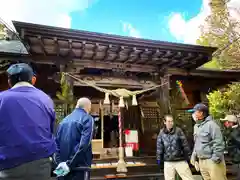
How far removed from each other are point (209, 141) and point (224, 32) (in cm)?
1357

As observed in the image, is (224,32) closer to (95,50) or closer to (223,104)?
(223,104)

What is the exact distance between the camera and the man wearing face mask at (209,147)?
4324 millimetres

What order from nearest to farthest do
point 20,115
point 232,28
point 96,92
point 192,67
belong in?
point 20,115
point 192,67
point 96,92
point 232,28

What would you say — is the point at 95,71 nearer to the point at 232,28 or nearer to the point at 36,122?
the point at 36,122

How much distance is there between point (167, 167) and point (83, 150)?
2841mm

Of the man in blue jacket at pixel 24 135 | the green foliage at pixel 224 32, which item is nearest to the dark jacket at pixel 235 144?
the man in blue jacket at pixel 24 135

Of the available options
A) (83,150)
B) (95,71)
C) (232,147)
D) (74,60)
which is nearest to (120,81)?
(95,71)

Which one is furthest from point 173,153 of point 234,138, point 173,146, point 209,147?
point 234,138

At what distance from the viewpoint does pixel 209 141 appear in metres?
4.50

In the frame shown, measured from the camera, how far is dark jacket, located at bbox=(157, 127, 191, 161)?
5141 millimetres

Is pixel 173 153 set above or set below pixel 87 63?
below

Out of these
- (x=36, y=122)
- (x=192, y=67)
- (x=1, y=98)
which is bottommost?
(x=36, y=122)

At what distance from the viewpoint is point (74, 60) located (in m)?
6.97

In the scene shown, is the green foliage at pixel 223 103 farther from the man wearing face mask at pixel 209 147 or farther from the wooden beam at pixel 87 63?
the man wearing face mask at pixel 209 147
